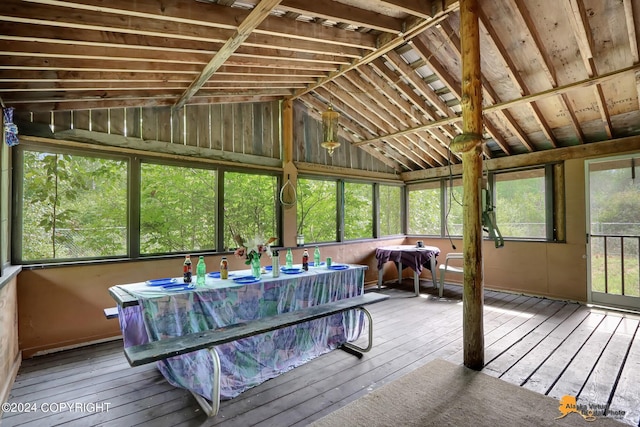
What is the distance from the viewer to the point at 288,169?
16.4ft

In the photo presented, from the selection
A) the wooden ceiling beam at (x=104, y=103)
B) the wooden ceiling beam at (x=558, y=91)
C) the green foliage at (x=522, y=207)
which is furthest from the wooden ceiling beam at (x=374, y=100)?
the green foliage at (x=522, y=207)

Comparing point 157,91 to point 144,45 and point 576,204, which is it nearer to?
point 144,45

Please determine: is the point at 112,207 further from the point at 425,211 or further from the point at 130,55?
the point at 425,211

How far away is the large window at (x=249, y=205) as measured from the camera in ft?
14.4

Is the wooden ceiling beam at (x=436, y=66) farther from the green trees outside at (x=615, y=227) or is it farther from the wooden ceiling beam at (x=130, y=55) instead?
the green trees outside at (x=615, y=227)

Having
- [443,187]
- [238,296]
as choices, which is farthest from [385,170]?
[238,296]

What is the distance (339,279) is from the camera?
331 centimetres

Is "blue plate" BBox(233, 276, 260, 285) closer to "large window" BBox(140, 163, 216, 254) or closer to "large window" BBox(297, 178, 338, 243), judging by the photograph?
"large window" BBox(140, 163, 216, 254)

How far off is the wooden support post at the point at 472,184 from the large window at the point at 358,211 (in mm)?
3244

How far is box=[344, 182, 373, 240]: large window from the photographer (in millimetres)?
5988

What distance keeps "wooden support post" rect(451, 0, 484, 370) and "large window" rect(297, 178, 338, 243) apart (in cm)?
296

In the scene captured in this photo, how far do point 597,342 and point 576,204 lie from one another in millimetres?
2393

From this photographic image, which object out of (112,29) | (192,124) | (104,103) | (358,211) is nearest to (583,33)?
(358,211)
